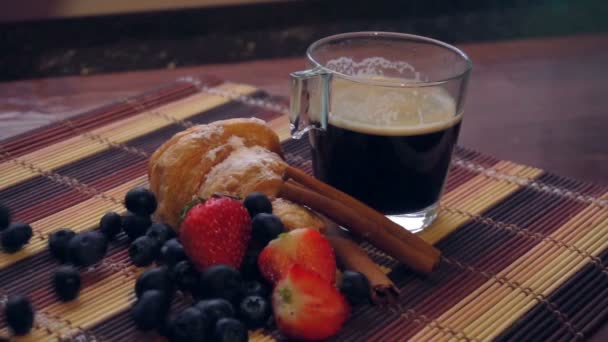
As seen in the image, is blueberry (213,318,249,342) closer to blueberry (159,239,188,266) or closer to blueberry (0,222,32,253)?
blueberry (159,239,188,266)

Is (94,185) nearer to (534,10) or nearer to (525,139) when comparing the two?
(525,139)

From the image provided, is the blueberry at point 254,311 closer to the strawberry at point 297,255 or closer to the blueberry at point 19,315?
the strawberry at point 297,255

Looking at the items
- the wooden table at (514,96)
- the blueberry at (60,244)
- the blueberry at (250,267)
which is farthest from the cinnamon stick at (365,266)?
the wooden table at (514,96)

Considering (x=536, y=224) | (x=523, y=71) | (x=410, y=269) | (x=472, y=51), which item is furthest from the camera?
(x=472, y=51)

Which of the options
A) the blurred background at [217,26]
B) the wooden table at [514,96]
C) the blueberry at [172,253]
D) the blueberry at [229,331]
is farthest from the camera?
the blurred background at [217,26]

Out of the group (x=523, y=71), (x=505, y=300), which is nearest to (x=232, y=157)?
(x=505, y=300)

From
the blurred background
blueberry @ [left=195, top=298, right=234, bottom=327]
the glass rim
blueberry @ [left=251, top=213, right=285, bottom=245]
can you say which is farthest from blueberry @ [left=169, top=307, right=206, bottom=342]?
the blurred background
